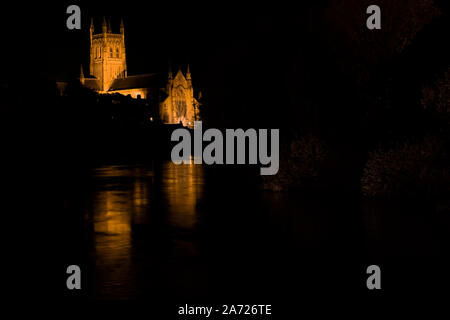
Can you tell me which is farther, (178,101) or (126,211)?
(178,101)

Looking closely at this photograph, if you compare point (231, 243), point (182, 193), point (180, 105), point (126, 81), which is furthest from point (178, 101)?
point (231, 243)

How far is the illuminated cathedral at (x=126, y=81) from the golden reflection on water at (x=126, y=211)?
319 feet

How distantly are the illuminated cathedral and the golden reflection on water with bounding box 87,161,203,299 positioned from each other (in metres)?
97.2

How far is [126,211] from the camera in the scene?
20.8 m

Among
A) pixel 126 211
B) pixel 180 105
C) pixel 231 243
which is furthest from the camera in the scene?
pixel 180 105

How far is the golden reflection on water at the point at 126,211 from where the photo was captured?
12.0 m

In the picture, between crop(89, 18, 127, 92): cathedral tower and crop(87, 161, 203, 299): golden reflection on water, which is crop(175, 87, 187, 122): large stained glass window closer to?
Answer: crop(89, 18, 127, 92): cathedral tower

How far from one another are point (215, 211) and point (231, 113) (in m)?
11.0

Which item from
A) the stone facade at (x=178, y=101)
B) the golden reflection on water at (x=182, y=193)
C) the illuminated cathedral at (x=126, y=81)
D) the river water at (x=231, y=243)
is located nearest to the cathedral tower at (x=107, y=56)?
the illuminated cathedral at (x=126, y=81)

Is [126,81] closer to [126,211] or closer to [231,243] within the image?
[126,211]

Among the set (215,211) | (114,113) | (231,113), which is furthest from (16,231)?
(114,113)

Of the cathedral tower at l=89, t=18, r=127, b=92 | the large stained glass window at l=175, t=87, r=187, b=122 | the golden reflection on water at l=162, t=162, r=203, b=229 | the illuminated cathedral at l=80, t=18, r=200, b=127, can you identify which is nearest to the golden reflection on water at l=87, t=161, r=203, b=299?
the golden reflection on water at l=162, t=162, r=203, b=229

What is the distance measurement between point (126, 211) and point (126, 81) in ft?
497

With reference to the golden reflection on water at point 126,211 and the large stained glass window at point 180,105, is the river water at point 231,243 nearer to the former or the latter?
the golden reflection on water at point 126,211
